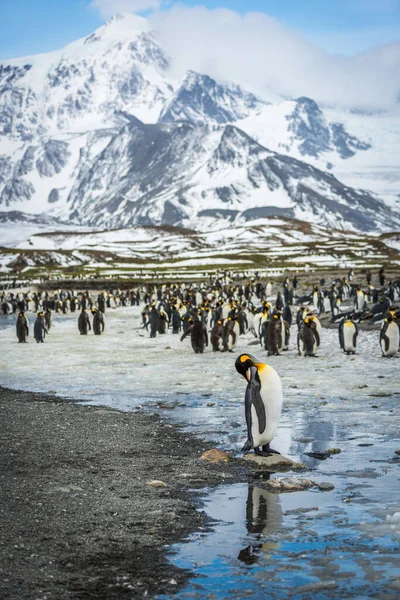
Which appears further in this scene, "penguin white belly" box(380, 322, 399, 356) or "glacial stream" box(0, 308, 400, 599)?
"penguin white belly" box(380, 322, 399, 356)

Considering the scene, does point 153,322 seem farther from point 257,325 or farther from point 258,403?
point 258,403

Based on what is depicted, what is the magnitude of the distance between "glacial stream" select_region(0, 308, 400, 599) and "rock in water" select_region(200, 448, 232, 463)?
404 mm

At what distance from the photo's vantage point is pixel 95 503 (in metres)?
7.24

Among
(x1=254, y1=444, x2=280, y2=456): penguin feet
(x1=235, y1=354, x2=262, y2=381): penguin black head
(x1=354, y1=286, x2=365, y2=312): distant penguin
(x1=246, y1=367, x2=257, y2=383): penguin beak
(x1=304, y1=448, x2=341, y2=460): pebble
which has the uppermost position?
(x1=354, y1=286, x2=365, y2=312): distant penguin

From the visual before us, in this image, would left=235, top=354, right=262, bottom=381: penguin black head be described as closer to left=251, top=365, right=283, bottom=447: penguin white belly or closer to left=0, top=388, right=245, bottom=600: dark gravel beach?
left=251, top=365, right=283, bottom=447: penguin white belly

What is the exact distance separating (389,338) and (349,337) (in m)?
1.41

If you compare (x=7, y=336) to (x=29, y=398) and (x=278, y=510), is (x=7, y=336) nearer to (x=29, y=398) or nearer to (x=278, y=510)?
(x=29, y=398)

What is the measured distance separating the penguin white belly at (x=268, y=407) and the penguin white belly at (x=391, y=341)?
971 centimetres

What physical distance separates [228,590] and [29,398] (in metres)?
8.83

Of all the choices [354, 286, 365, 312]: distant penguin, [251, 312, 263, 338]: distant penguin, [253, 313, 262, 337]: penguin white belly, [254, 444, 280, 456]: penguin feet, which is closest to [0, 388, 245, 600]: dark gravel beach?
[254, 444, 280, 456]: penguin feet

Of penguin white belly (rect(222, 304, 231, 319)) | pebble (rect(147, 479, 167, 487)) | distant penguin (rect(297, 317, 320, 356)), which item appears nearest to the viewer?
pebble (rect(147, 479, 167, 487))

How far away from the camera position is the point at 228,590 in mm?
5477

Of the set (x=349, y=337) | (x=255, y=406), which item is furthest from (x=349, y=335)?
(x=255, y=406)

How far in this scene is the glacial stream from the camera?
18.8 ft
